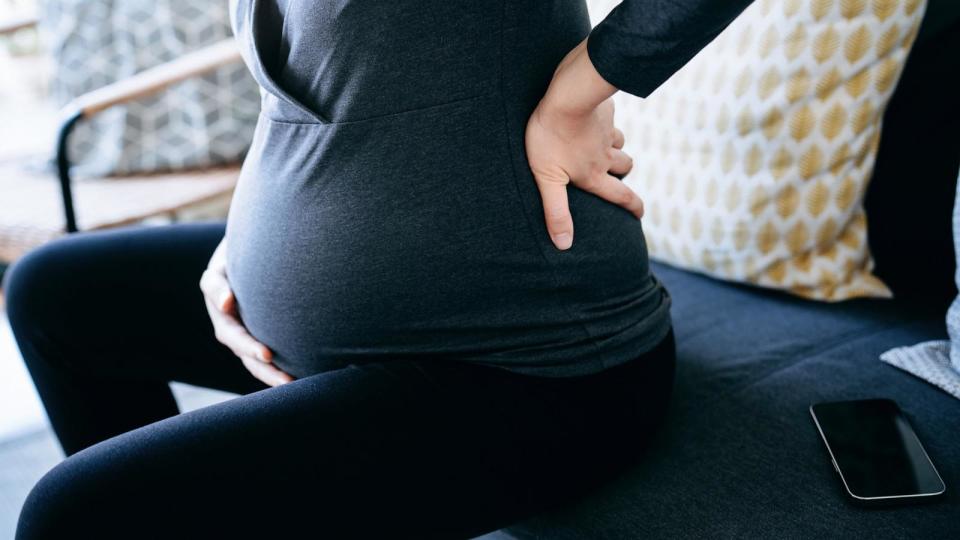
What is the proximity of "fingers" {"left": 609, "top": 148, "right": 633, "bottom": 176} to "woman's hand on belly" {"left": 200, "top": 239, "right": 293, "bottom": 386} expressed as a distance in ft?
1.27

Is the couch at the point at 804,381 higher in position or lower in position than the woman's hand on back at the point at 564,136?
lower

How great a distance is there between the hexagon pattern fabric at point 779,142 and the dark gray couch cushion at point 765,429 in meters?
0.07

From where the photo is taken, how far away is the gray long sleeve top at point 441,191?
64cm

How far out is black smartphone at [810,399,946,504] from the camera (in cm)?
71

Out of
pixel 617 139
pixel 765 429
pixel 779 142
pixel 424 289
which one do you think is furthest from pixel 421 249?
pixel 779 142

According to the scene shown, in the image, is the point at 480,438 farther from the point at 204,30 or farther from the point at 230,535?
the point at 204,30

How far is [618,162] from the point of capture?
751mm

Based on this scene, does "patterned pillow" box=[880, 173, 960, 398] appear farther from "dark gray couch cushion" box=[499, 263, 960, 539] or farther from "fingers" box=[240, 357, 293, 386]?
"fingers" box=[240, 357, 293, 386]

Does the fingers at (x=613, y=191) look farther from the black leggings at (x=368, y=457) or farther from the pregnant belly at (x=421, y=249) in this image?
the black leggings at (x=368, y=457)

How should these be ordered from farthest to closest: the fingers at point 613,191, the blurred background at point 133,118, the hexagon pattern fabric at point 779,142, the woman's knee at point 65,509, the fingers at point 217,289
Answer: the blurred background at point 133,118 → the hexagon pattern fabric at point 779,142 → the fingers at point 217,289 → the fingers at point 613,191 → the woman's knee at point 65,509

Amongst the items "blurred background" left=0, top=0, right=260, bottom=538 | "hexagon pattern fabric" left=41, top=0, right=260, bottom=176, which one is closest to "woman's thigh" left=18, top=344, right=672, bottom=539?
"blurred background" left=0, top=0, right=260, bottom=538

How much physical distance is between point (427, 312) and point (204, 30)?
1481 mm

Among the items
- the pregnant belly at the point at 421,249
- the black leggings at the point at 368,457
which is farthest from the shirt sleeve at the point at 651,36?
the black leggings at the point at 368,457

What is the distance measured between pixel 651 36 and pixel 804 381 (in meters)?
0.48
